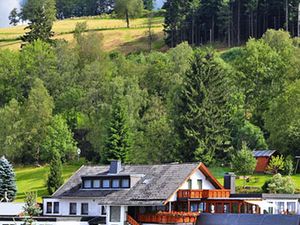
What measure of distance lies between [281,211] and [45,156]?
55672 mm

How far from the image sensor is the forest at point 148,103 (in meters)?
97.3

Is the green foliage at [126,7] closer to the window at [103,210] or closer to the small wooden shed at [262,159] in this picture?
the small wooden shed at [262,159]

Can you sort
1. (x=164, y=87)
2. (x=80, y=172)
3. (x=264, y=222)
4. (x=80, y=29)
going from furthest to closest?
(x=80, y=29)
(x=164, y=87)
(x=80, y=172)
(x=264, y=222)

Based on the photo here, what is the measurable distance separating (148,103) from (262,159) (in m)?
25.8

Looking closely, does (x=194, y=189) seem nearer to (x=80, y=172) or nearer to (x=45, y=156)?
(x=80, y=172)

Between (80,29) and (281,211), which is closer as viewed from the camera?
(281,211)

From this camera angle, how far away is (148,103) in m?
114

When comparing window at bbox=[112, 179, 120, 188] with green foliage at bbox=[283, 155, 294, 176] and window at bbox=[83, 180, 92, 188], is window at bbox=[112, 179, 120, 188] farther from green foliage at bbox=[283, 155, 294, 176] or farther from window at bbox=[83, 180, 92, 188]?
green foliage at bbox=[283, 155, 294, 176]

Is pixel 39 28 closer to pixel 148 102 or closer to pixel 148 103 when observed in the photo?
pixel 148 102

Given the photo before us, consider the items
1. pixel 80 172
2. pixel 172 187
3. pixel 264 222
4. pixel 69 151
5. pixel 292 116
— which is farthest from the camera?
pixel 69 151

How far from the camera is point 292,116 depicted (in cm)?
9562

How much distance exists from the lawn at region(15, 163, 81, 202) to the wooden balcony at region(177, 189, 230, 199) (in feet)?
99.7

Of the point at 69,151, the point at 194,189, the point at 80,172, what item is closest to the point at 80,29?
the point at 69,151

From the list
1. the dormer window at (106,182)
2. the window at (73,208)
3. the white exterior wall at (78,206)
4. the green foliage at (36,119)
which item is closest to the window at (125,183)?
the dormer window at (106,182)
